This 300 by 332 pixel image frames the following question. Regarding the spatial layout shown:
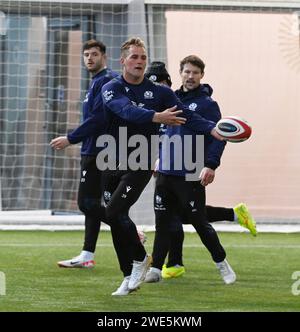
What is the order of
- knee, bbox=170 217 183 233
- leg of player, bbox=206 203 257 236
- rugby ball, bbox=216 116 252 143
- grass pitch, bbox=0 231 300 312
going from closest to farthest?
grass pitch, bbox=0 231 300 312 → rugby ball, bbox=216 116 252 143 → knee, bbox=170 217 183 233 → leg of player, bbox=206 203 257 236

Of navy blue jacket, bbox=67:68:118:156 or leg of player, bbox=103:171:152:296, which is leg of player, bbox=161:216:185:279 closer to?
navy blue jacket, bbox=67:68:118:156

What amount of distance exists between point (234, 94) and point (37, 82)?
268 cm

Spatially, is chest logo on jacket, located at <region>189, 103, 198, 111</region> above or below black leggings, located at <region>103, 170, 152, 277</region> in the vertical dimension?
above

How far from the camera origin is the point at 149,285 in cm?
805

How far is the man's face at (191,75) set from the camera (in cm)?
832

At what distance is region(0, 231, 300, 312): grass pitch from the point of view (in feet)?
22.6

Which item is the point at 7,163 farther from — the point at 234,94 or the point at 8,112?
the point at 234,94

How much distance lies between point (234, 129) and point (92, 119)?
123cm

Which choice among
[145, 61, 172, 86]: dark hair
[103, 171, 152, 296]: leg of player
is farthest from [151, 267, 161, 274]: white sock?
[145, 61, 172, 86]: dark hair

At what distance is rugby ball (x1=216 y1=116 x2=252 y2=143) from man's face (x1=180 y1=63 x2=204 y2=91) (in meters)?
0.89

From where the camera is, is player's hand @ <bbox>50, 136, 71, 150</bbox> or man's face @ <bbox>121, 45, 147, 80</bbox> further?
player's hand @ <bbox>50, 136, 71, 150</bbox>

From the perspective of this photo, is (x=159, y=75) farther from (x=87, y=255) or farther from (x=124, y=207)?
(x=124, y=207)

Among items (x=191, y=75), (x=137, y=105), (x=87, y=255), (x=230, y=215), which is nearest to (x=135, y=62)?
(x=137, y=105)
